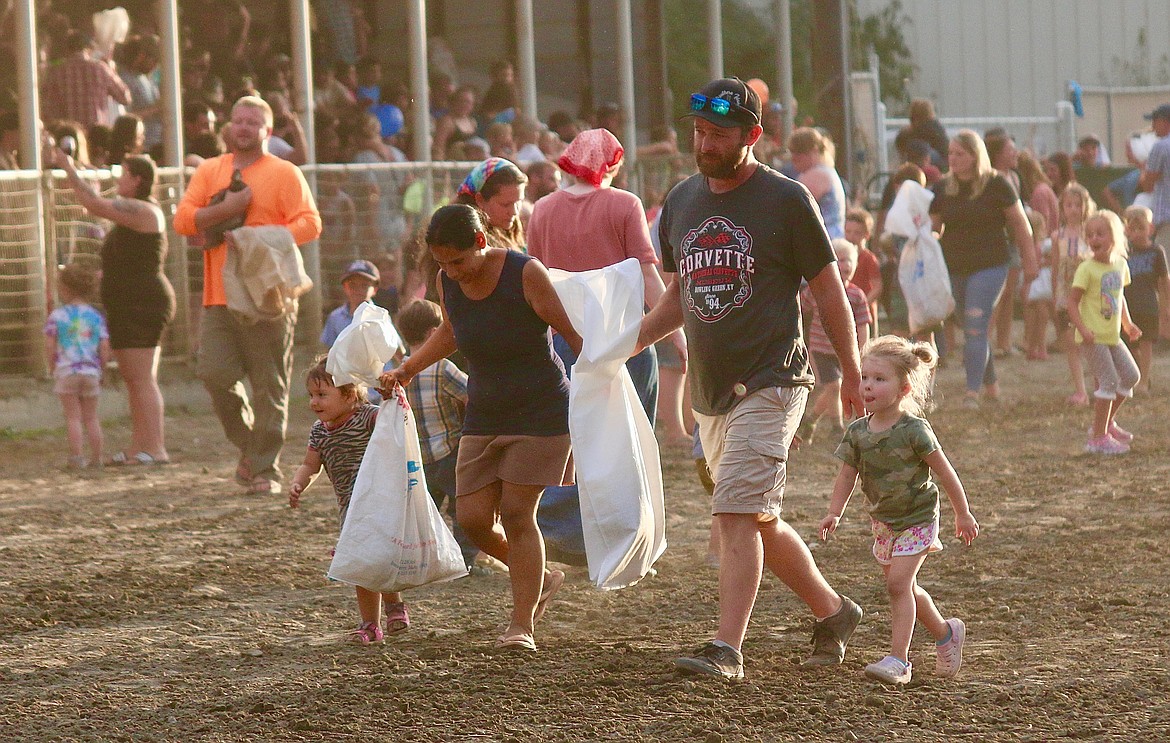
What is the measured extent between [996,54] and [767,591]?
22149mm

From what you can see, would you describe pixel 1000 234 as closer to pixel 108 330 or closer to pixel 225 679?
pixel 108 330

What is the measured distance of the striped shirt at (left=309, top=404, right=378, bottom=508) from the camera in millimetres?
6035

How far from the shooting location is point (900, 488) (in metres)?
5.21

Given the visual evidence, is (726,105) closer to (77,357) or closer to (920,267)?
(77,357)

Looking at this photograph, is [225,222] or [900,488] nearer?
[900,488]

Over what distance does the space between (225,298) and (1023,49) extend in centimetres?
2091

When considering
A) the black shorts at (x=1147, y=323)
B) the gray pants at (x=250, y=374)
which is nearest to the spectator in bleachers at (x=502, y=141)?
the black shorts at (x=1147, y=323)

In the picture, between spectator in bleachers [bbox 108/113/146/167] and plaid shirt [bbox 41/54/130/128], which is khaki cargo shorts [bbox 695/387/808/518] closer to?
spectator in bleachers [bbox 108/113/146/167]

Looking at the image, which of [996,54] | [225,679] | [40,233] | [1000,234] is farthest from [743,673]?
[996,54]

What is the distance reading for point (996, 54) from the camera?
27297 mm

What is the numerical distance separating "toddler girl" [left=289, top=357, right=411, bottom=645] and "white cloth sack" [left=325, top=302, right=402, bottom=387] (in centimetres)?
10

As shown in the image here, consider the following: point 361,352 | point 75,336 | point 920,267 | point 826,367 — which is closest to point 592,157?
point 361,352

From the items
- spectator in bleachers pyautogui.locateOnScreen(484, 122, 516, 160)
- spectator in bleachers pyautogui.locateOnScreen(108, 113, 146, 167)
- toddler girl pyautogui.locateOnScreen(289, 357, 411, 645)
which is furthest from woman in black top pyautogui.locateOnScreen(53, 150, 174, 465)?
spectator in bleachers pyautogui.locateOnScreen(484, 122, 516, 160)

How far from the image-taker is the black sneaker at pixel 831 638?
17.7 ft
